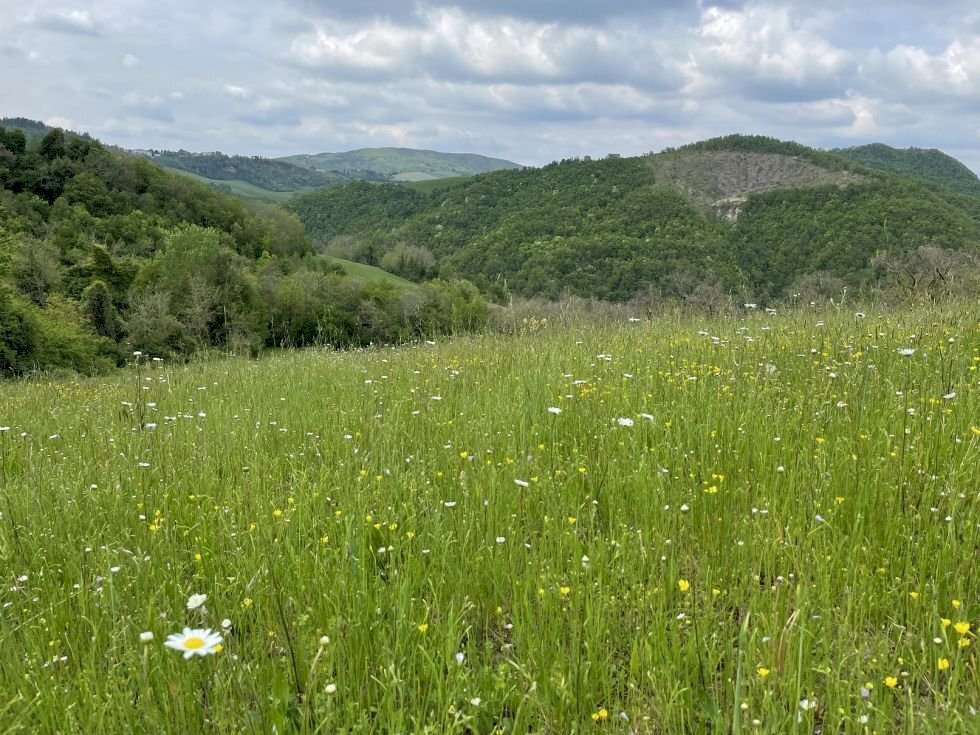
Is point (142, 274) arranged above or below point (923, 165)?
below

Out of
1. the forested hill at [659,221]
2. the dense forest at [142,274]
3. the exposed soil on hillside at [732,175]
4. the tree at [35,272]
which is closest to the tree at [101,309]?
the dense forest at [142,274]

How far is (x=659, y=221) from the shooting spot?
395 ft

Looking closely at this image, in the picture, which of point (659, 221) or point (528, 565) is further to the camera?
point (659, 221)

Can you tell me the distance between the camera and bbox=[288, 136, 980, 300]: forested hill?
84125 millimetres

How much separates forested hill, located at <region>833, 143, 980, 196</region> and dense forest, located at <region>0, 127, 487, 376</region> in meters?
142

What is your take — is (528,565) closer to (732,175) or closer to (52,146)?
(52,146)

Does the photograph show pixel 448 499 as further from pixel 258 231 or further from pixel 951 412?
pixel 258 231

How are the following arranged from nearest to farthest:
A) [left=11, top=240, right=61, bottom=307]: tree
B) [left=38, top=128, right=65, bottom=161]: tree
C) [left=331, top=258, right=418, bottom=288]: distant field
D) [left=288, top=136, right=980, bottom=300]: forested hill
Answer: [left=11, top=240, right=61, bottom=307]: tree, [left=38, top=128, right=65, bottom=161]: tree, [left=288, top=136, right=980, bottom=300]: forested hill, [left=331, top=258, right=418, bottom=288]: distant field

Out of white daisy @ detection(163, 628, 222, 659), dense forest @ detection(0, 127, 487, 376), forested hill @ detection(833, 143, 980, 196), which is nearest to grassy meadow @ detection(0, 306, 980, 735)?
white daisy @ detection(163, 628, 222, 659)

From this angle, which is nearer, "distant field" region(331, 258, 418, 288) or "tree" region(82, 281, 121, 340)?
"tree" region(82, 281, 121, 340)

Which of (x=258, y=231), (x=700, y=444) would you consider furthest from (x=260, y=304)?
(x=700, y=444)

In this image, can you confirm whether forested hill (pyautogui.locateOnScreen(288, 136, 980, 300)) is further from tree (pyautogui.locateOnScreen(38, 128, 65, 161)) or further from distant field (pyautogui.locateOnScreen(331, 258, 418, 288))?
tree (pyautogui.locateOnScreen(38, 128, 65, 161))

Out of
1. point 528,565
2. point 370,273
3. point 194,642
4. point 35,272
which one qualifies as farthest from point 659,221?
point 194,642

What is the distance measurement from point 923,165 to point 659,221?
347 ft
